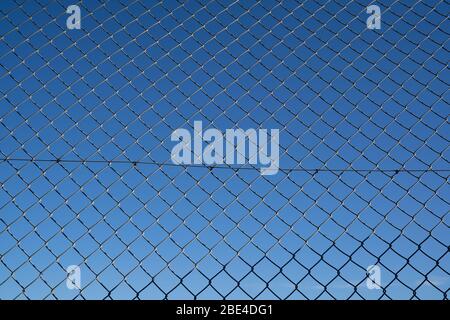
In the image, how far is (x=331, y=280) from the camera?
211cm

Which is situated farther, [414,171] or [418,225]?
[414,171]
